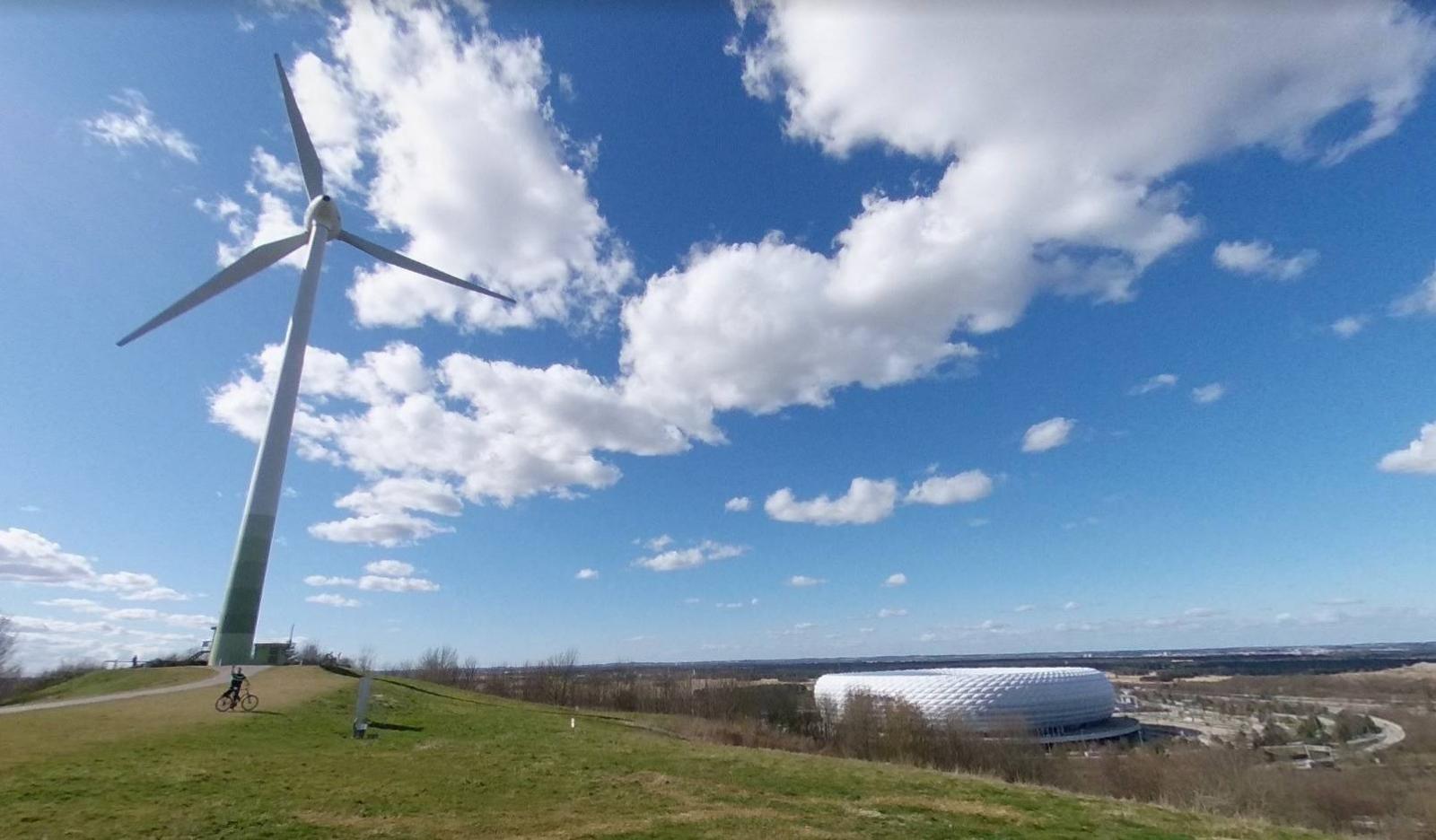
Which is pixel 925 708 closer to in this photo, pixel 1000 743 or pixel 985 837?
pixel 1000 743

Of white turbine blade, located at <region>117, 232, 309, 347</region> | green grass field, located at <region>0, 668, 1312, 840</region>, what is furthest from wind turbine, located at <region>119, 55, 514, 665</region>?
green grass field, located at <region>0, 668, 1312, 840</region>

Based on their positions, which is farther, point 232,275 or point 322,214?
point 322,214

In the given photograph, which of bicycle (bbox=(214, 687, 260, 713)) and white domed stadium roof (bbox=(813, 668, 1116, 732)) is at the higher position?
bicycle (bbox=(214, 687, 260, 713))

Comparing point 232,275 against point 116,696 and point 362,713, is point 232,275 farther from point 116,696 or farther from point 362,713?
point 362,713

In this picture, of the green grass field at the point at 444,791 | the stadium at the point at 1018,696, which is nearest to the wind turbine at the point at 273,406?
the green grass field at the point at 444,791

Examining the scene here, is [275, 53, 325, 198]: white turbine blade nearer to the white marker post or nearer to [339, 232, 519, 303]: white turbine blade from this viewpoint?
[339, 232, 519, 303]: white turbine blade

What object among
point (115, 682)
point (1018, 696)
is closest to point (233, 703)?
point (115, 682)
